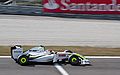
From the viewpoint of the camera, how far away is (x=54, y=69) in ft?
44.2

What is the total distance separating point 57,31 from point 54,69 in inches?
465

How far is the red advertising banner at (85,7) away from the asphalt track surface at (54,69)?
1935 centimetres

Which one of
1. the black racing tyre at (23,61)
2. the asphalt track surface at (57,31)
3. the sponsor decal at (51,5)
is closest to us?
the black racing tyre at (23,61)

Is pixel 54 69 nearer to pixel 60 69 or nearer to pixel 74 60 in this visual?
pixel 60 69

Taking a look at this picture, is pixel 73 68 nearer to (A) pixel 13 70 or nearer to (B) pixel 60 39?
(A) pixel 13 70

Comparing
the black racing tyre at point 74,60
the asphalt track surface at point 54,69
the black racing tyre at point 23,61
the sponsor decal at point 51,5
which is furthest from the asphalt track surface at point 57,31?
the black racing tyre at point 23,61

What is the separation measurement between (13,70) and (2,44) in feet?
21.9

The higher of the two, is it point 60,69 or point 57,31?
point 60,69

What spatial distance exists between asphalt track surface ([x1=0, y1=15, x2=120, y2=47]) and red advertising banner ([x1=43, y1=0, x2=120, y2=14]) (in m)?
2.28

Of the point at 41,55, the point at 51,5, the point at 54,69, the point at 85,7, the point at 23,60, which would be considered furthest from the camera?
the point at 51,5

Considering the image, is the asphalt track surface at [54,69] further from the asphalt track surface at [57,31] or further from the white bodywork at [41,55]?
the asphalt track surface at [57,31]

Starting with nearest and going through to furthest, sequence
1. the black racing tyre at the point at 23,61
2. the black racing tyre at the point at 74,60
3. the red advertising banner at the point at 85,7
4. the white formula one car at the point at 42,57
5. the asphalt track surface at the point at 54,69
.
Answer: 1. the asphalt track surface at the point at 54,69
2. the black racing tyre at the point at 23,61
3. the white formula one car at the point at 42,57
4. the black racing tyre at the point at 74,60
5. the red advertising banner at the point at 85,7

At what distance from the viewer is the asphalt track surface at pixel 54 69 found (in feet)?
42.3

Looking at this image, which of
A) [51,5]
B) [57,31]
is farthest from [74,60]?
[51,5]
